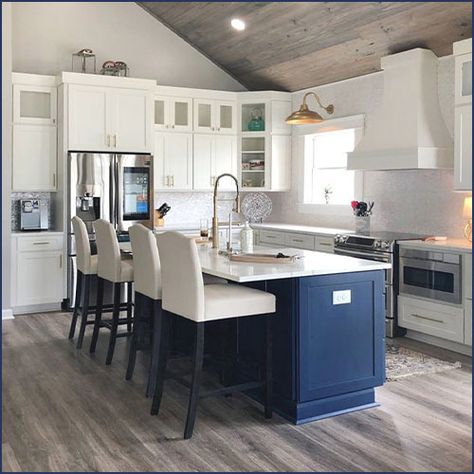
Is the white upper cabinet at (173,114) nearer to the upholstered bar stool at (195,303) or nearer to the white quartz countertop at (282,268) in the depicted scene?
the white quartz countertop at (282,268)

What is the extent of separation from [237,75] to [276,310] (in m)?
4.87

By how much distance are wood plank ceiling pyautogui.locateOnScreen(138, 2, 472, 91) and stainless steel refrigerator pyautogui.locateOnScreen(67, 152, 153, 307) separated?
64.2 inches

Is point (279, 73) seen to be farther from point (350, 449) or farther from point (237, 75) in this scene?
point (350, 449)

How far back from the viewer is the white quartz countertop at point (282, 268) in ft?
10.6

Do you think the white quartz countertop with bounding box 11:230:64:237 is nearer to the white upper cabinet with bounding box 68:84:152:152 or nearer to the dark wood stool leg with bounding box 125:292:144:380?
the white upper cabinet with bounding box 68:84:152:152

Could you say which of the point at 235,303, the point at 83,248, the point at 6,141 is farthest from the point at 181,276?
the point at 6,141

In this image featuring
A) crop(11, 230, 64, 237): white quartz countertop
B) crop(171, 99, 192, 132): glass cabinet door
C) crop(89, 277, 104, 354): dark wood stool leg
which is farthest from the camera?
crop(171, 99, 192, 132): glass cabinet door

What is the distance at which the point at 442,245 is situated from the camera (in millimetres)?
4867

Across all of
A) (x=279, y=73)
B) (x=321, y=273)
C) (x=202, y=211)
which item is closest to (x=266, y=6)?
(x=279, y=73)

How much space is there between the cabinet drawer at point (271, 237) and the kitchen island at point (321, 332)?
10.4 feet

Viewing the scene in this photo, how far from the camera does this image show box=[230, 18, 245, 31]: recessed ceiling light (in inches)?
250

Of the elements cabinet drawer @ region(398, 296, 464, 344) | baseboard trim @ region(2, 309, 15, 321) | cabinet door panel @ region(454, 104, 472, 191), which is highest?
cabinet door panel @ region(454, 104, 472, 191)

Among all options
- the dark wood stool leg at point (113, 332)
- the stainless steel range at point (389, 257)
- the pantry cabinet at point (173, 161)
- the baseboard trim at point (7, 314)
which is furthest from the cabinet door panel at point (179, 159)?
the dark wood stool leg at point (113, 332)

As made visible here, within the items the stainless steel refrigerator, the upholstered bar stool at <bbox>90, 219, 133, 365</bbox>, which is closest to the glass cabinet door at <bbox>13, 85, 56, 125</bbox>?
the stainless steel refrigerator
